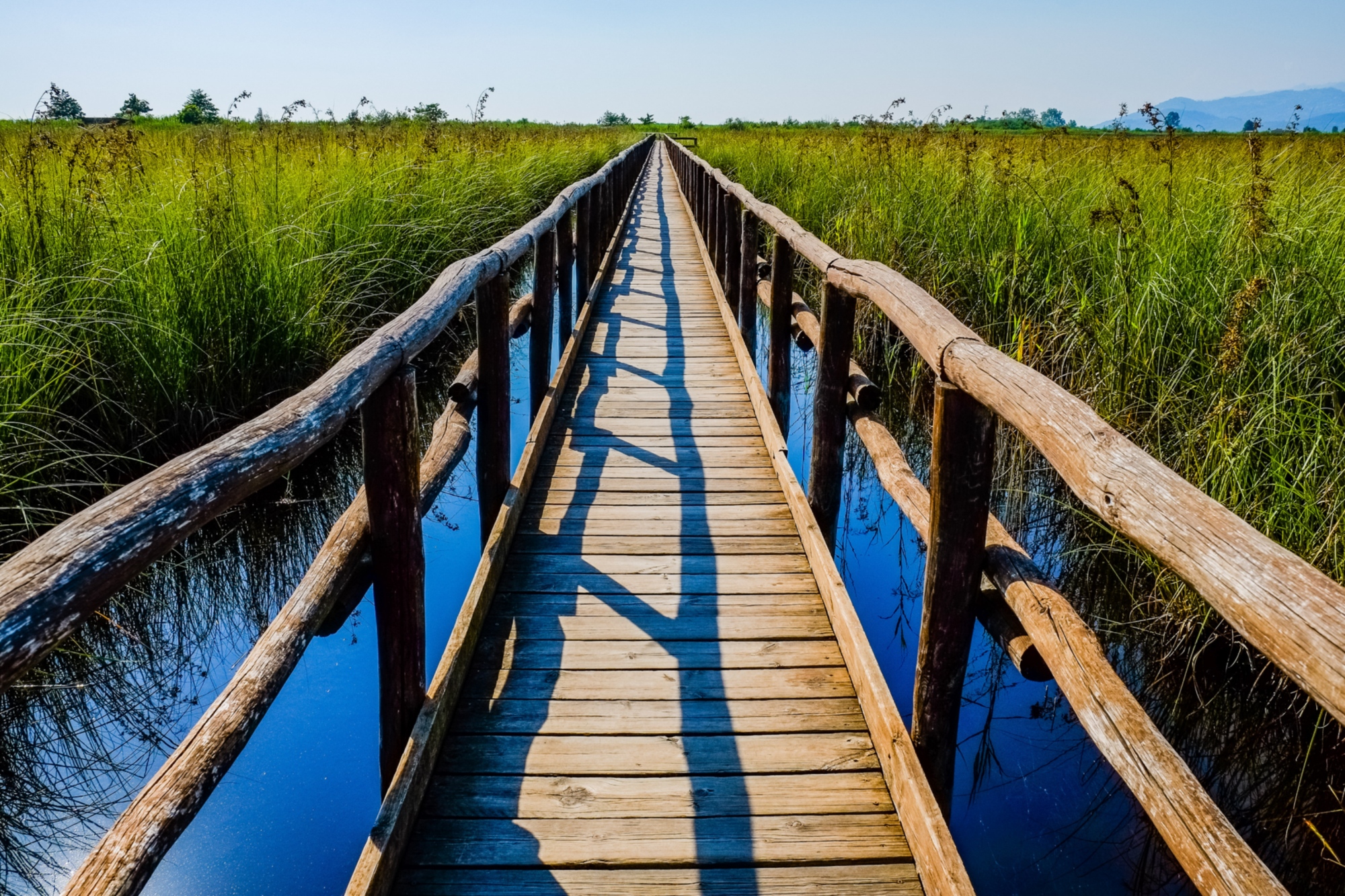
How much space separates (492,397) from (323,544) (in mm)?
1232

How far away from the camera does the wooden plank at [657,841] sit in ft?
6.74

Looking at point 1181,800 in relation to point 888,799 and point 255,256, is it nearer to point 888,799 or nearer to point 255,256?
point 888,799

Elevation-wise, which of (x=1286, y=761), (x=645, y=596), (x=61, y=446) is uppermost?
(x=61, y=446)

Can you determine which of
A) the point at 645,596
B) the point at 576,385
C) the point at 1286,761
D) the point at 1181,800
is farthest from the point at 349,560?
the point at 576,385

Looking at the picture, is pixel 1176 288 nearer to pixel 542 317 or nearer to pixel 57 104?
pixel 542 317

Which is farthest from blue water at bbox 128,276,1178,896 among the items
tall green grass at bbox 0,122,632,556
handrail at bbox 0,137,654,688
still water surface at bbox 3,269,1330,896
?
handrail at bbox 0,137,654,688

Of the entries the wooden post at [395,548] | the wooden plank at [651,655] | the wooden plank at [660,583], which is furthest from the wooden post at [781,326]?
the wooden post at [395,548]

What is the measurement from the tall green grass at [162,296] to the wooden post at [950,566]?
8.49 ft

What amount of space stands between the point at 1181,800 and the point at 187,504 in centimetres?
151

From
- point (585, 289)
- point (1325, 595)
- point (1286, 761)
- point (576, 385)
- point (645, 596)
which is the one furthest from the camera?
point (585, 289)

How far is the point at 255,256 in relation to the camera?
467cm

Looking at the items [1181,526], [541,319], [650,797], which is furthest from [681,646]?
[541,319]

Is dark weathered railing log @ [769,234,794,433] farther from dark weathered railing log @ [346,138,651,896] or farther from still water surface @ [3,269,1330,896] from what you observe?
dark weathered railing log @ [346,138,651,896]

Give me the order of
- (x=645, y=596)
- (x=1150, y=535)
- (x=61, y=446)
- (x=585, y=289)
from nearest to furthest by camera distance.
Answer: (x=1150, y=535)
(x=645, y=596)
(x=61, y=446)
(x=585, y=289)
